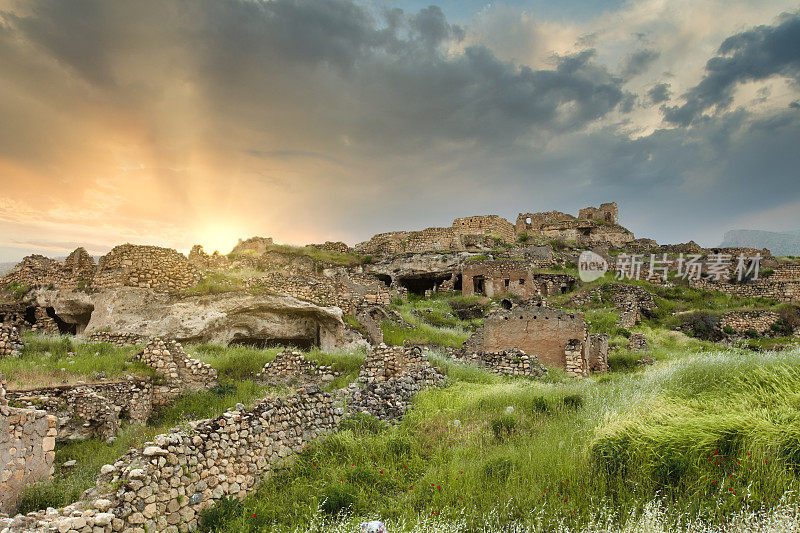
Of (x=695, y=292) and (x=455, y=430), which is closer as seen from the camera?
(x=455, y=430)

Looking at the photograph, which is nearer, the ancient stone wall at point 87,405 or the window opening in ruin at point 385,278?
the ancient stone wall at point 87,405

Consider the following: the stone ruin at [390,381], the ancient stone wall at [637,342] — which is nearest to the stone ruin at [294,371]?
the stone ruin at [390,381]

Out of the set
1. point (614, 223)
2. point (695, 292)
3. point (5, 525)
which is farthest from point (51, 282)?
point (614, 223)

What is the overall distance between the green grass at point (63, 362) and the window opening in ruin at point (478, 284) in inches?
826

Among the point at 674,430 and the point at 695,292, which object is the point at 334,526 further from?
the point at 695,292

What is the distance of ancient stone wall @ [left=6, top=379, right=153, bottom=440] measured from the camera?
25.5 feet

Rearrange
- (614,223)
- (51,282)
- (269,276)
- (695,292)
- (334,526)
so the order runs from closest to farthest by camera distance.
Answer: (334,526) → (51,282) → (269,276) → (695,292) → (614,223)

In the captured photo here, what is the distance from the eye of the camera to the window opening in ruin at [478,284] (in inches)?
1134

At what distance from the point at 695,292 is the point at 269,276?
99.9 feet

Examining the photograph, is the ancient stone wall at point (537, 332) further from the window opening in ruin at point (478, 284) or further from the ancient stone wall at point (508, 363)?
the window opening in ruin at point (478, 284)

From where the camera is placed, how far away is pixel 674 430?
6.66 metres

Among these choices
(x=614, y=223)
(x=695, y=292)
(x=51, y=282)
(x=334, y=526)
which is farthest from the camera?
(x=614, y=223)

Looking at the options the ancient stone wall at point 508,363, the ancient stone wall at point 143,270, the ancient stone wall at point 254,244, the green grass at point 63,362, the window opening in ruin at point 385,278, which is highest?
the ancient stone wall at point 254,244

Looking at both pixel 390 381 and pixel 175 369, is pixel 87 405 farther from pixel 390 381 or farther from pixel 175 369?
pixel 390 381
